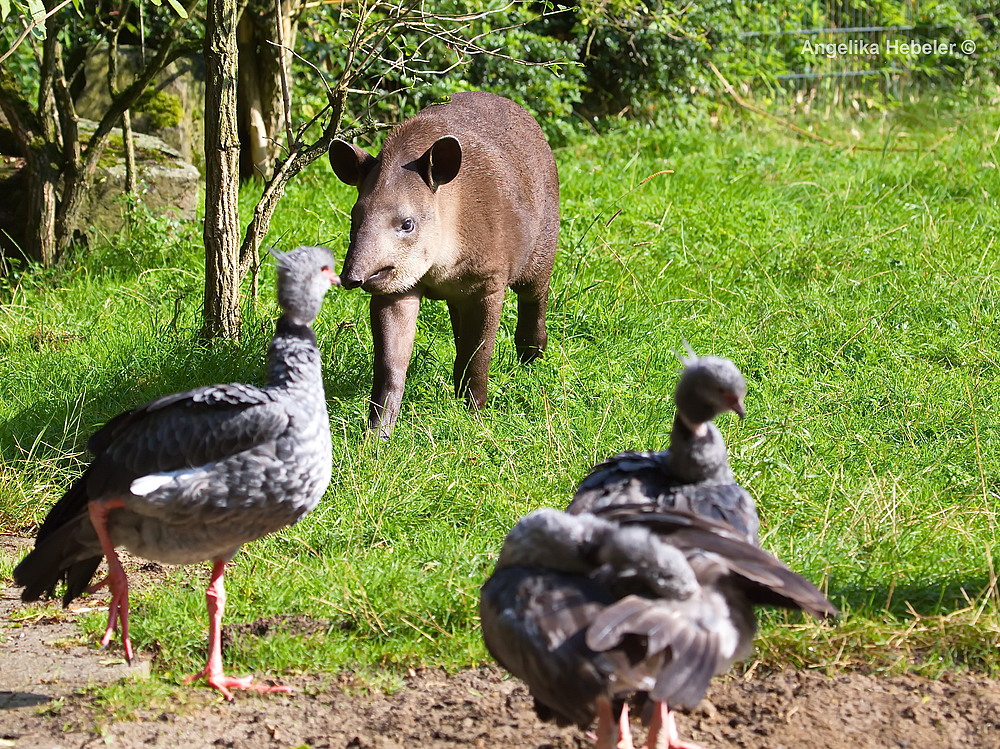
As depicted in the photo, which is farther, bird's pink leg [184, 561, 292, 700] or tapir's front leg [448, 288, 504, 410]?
tapir's front leg [448, 288, 504, 410]

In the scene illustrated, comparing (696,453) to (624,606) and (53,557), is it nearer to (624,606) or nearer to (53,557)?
Result: (624,606)

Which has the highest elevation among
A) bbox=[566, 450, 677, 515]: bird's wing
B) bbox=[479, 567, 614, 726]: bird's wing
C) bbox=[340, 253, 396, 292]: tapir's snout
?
bbox=[340, 253, 396, 292]: tapir's snout

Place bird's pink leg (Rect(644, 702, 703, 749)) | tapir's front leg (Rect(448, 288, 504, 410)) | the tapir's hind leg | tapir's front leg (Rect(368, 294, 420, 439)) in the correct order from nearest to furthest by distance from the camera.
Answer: bird's pink leg (Rect(644, 702, 703, 749)) → tapir's front leg (Rect(368, 294, 420, 439)) → tapir's front leg (Rect(448, 288, 504, 410)) → the tapir's hind leg

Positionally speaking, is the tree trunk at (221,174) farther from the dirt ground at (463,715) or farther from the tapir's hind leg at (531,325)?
the dirt ground at (463,715)

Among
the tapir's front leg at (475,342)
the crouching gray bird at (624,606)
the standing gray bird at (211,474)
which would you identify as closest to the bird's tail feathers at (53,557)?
the standing gray bird at (211,474)

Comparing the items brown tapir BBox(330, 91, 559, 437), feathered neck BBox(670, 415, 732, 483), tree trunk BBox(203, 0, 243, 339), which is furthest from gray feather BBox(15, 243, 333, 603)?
tree trunk BBox(203, 0, 243, 339)

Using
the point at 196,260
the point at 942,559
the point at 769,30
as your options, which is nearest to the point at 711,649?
the point at 942,559

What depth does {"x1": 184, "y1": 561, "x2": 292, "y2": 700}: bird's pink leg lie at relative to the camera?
13.3 ft

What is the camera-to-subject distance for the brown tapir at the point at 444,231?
5871mm

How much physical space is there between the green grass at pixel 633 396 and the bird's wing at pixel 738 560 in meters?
0.97

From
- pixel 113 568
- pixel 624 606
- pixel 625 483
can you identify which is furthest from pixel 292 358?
pixel 624 606

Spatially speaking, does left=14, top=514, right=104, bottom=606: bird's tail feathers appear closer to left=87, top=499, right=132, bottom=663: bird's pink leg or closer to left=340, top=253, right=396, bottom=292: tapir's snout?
left=87, top=499, right=132, bottom=663: bird's pink leg

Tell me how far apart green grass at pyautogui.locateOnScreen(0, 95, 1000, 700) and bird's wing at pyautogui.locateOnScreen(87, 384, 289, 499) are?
76cm

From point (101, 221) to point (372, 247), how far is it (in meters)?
3.98
